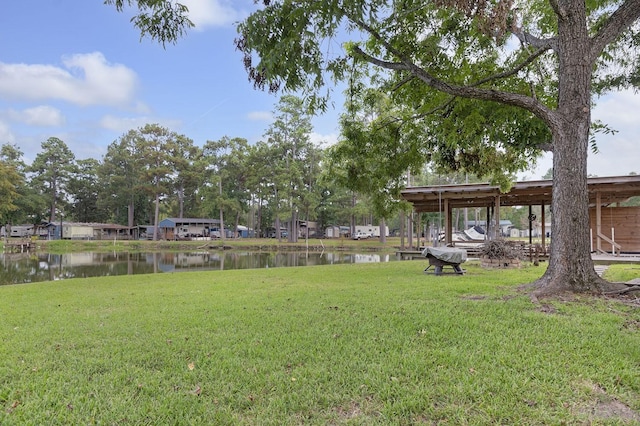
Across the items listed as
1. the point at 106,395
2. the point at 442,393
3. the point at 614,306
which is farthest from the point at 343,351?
the point at 614,306

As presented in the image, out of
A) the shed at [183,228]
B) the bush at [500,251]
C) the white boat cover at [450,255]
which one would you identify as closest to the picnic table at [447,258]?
the white boat cover at [450,255]

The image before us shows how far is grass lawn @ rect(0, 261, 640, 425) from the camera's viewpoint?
229 cm

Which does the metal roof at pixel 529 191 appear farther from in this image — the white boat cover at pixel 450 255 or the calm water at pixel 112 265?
the calm water at pixel 112 265

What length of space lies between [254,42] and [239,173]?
131 feet

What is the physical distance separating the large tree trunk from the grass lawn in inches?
22.1

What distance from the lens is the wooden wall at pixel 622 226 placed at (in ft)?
46.1

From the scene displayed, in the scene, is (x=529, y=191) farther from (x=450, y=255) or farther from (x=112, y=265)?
(x=112, y=265)

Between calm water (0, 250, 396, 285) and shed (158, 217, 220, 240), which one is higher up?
shed (158, 217, 220, 240)

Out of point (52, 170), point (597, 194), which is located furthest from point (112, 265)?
point (52, 170)

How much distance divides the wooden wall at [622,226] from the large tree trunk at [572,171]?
1102 cm

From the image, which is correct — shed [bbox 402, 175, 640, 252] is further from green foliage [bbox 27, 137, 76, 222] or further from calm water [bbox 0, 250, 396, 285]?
green foliage [bbox 27, 137, 76, 222]

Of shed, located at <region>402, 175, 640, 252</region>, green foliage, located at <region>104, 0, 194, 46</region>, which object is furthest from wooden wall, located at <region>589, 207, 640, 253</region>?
green foliage, located at <region>104, 0, 194, 46</region>

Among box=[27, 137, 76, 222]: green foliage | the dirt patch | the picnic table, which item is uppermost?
box=[27, 137, 76, 222]: green foliage

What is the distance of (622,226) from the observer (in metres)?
14.4
